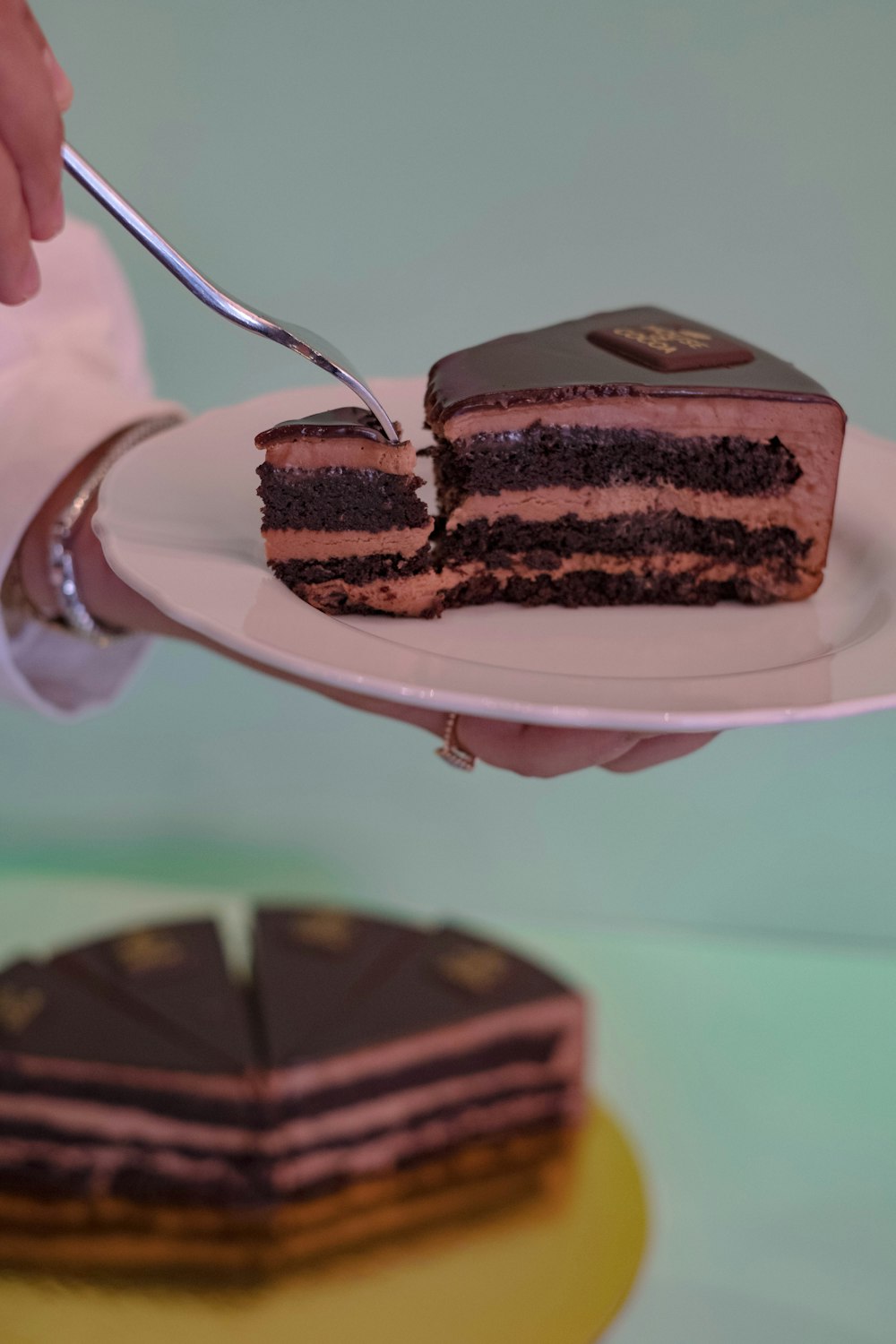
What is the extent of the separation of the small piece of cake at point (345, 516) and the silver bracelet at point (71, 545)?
0.38 meters

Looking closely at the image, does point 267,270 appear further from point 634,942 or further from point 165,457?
point 634,942

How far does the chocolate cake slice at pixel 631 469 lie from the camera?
130 centimetres

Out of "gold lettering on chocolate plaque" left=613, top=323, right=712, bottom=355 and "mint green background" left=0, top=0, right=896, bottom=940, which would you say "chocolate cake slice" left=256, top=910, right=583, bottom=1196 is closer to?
"mint green background" left=0, top=0, right=896, bottom=940

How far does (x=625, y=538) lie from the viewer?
1365 millimetres

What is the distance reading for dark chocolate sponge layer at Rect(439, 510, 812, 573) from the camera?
1.33 m

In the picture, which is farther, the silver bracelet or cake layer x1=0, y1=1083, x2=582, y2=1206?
cake layer x1=0, y1=1083, x2=582, y2=1206

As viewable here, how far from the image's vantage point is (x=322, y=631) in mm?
962

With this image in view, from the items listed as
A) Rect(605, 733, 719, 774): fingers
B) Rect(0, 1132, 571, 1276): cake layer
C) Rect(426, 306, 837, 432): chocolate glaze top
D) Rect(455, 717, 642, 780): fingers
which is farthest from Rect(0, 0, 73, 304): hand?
Rect(0, 1132, 571, 1276): cake layer

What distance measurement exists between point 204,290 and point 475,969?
69.9 inches

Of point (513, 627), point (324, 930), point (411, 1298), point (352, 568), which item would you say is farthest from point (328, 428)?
point (324, 930)

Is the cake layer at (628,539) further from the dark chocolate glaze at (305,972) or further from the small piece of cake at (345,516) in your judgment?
Answer: the dark chocolate glaze at (305,972)

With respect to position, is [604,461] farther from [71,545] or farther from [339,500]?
[71,545]

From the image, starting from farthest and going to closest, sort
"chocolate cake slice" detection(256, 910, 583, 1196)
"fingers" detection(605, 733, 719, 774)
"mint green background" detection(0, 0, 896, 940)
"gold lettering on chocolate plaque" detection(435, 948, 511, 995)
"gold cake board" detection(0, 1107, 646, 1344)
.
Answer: "gold lettering on chocolate plaque" detection(435, 948, 511, 995) < "chocolate cake slice" detection(256, 910, 583, 1196) < "gold cake board" detection(0, 1107, 646, 1344) < "mint green background" detection(0, 0, 896, 940) < "fingers" detection(605, 733, 719, 774)

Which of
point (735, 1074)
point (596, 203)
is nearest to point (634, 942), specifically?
point (735, 1074)
